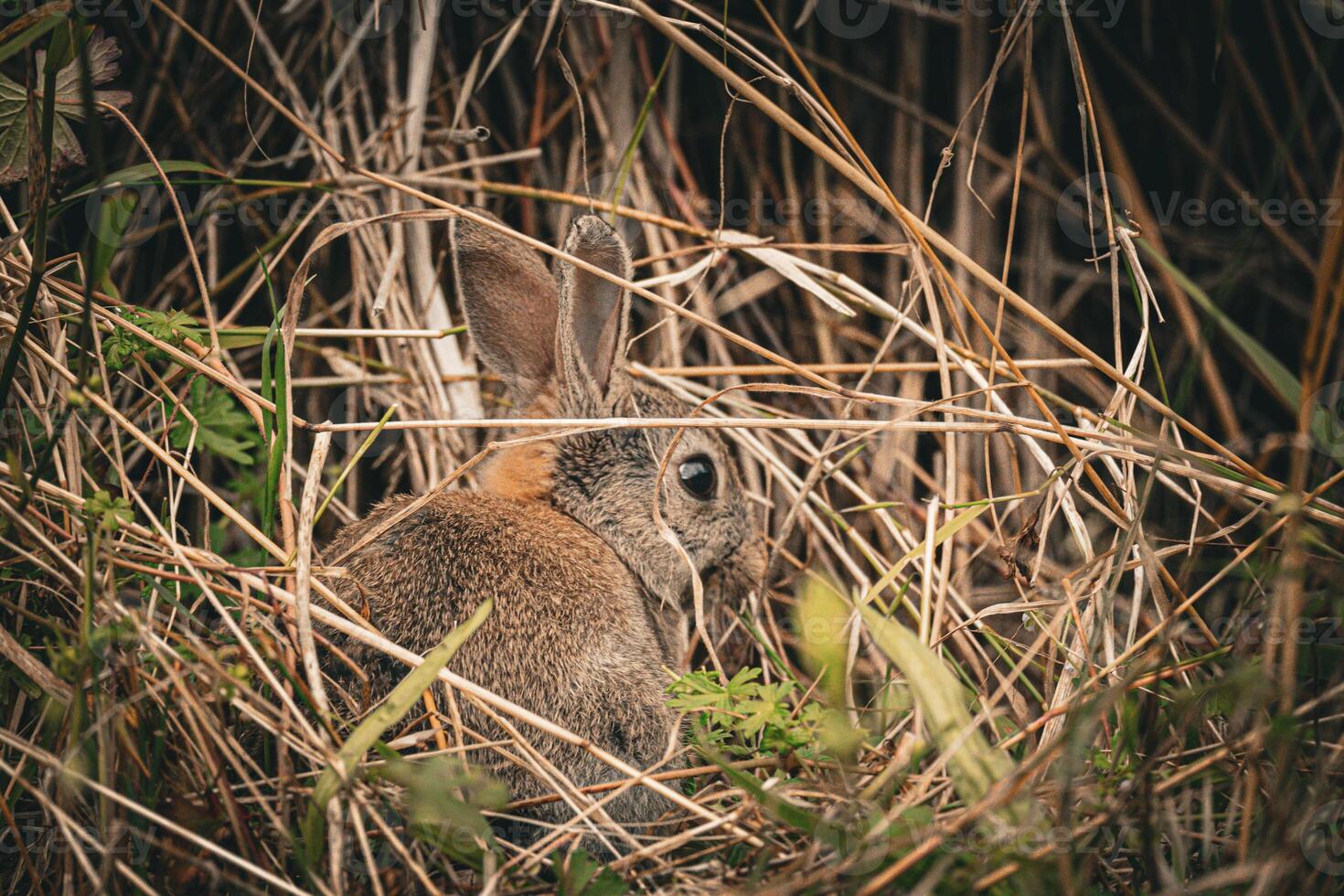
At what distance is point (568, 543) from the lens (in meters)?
2.99

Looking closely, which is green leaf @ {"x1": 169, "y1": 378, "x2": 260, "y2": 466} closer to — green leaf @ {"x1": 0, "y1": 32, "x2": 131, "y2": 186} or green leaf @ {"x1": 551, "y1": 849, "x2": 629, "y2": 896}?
green leaf @ {"x1": 0, "y1": 32, "x2": 131, "y2": 186}

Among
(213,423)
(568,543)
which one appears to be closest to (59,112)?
(213,423)

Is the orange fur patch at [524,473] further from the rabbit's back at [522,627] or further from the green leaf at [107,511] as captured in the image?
the green leaf at [107,511]

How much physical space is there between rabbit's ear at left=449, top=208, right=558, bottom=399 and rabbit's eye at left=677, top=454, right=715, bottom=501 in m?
0.60

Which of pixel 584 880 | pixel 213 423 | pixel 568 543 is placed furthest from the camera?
pixel 568 543

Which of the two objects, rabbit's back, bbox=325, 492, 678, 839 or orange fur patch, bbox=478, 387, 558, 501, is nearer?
rabbit's back, bbox=325, 492, 678, 839

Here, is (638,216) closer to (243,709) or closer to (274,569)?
(274,569)

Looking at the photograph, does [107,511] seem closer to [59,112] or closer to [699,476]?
[59,112]

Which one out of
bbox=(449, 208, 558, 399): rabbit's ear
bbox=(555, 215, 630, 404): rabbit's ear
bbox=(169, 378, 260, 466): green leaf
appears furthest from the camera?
bbox=(449, 208, 558, 399): rabbit's ear

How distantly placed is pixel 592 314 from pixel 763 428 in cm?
102

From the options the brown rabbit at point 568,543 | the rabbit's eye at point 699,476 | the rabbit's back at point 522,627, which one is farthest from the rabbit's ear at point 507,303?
the rabbit's back at point 522,627

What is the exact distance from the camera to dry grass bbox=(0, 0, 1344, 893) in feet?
6.01

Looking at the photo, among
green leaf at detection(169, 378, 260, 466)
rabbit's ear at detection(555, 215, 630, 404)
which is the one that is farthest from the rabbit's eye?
green leaf at detection(169, 378, 260, 466)

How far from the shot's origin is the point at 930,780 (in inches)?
79.7
